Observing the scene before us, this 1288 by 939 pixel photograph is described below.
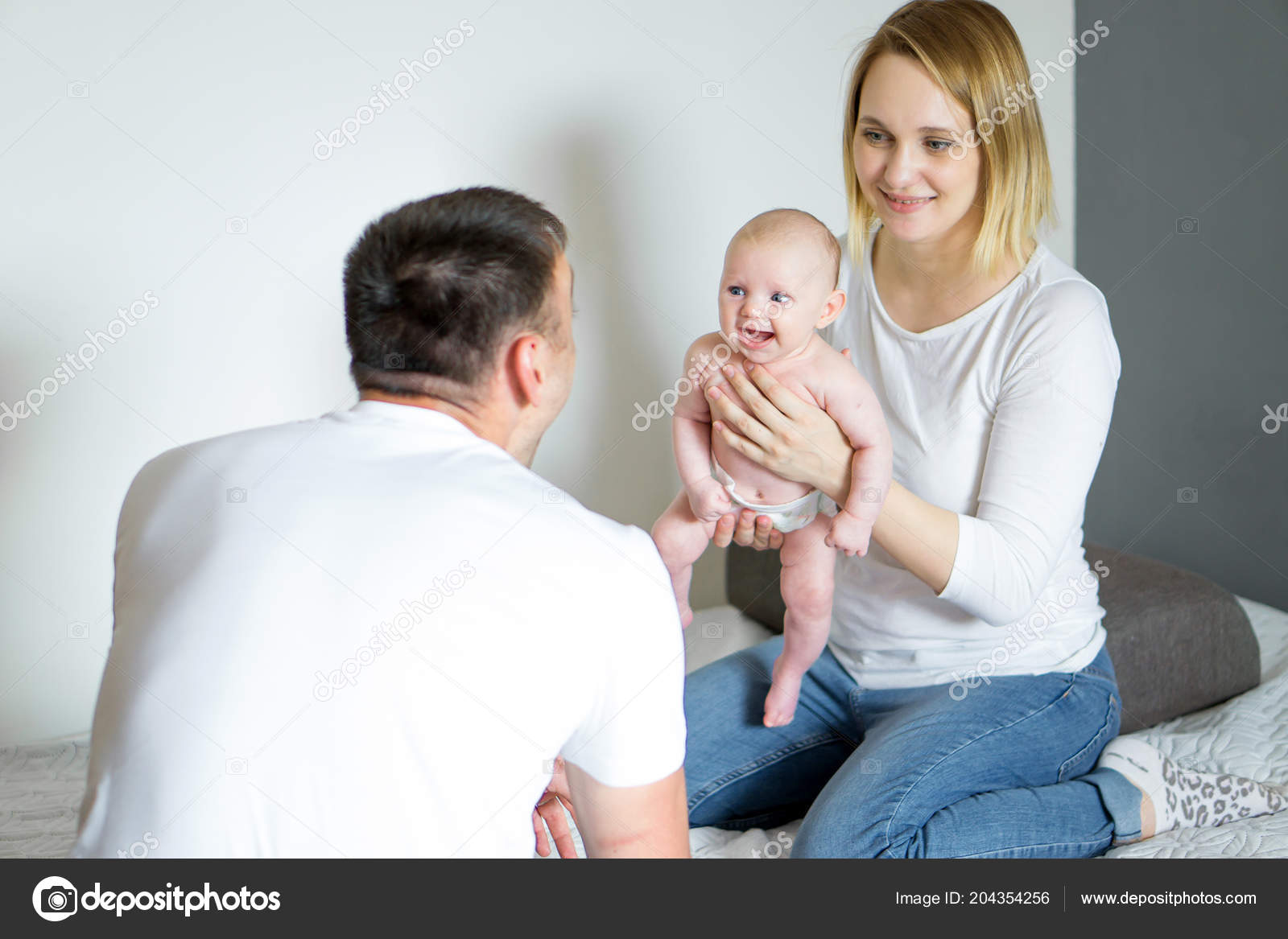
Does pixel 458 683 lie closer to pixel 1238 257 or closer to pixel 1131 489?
pixel 1238 257

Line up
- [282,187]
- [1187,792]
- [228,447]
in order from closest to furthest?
[228,447], [1187,792], [282,187]

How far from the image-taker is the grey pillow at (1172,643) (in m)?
1.79

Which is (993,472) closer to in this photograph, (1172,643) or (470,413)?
(1172,643)

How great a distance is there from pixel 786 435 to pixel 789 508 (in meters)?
0.15

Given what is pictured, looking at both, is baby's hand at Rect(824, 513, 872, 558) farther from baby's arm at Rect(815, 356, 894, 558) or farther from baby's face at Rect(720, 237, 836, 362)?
baby's face at Rect(720, 237, 836, 362)

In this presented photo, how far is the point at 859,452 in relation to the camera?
1.38 meters

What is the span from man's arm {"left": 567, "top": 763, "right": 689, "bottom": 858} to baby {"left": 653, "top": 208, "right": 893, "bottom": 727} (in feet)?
1.61

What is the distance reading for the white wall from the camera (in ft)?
6.02

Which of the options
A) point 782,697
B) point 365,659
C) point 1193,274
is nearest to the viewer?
point 365,659

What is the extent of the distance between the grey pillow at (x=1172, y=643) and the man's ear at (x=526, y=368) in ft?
4.02

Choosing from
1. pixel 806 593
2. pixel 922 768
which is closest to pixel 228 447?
pixel 806 593
